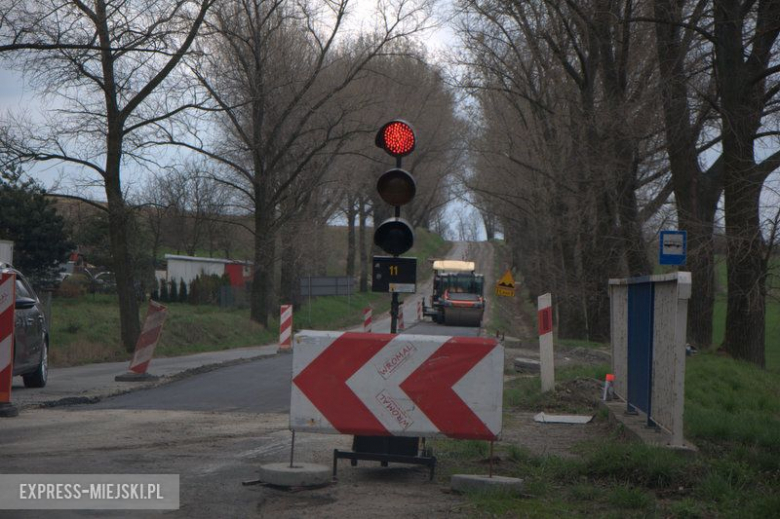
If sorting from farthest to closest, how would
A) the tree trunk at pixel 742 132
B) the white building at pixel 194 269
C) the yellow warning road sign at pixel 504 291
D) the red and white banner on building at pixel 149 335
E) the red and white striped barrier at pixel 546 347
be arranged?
the white building at pixel 194 269 < the yellow warning road sign at pixel 504 291 < the tree trunk at pixel 742 132 < the red and white banner on building at pixel 149 335 < the red and white striped barrier at pixel 546 347

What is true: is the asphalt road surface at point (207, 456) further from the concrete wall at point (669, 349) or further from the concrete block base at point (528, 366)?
the concrete block base at point (528, 366)

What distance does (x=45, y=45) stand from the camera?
16.7m

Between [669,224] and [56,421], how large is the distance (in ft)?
59.6

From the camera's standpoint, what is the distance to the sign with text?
9031 millimetres

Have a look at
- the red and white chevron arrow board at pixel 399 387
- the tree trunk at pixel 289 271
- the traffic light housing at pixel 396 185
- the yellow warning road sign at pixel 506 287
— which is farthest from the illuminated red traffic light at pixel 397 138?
the tree trunk at pixel 289 271

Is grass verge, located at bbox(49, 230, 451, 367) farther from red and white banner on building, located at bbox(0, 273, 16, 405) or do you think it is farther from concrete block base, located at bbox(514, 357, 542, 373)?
red and white banner on building, located at bbox(0, 273, 16, 405)

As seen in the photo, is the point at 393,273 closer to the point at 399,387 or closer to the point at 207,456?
the point at 399,387

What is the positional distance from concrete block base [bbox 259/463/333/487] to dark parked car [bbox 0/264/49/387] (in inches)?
281

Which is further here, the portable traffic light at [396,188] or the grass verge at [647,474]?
the portable traffic light at [396,188]

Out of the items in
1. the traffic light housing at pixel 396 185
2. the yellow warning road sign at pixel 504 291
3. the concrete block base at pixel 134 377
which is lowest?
the concrete block base at pixel 134 377

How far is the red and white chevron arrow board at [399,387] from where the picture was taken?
7.49m

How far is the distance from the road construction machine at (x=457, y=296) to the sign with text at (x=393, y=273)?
40.4 meters

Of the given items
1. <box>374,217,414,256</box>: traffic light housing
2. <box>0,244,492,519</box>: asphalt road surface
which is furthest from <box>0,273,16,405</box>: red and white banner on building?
<box>374,217,414,256</box>: traffic light housing

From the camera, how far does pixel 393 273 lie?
29.8 ft
